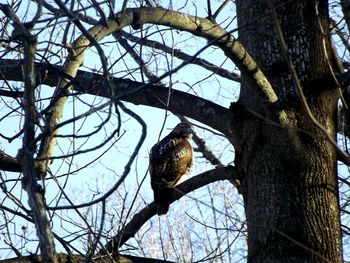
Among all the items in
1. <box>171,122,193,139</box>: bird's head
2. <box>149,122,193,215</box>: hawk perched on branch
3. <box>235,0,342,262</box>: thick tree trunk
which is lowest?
<box>235,0,342,262</box>: thick tree trunk

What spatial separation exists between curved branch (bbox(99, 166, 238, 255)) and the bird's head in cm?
270

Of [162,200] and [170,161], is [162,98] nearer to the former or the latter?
[162,200]

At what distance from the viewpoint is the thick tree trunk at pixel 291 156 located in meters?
4.67

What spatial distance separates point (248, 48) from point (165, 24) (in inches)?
26.1

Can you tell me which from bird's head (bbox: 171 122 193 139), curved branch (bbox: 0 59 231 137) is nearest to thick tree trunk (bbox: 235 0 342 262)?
curved branch (bbox: 0 59 231 137)

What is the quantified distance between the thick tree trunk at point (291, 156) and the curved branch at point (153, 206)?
197mm

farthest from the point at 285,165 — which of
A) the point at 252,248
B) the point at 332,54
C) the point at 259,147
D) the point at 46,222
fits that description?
the point at 46,222

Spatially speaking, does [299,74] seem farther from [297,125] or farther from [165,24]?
[165,24]

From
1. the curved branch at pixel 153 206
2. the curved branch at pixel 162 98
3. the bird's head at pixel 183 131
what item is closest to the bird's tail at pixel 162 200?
the curved branch at pixel 153 206

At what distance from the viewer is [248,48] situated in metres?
5.29

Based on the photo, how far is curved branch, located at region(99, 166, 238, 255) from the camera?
5237 millimetres

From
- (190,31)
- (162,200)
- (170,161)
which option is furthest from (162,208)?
(190,31)

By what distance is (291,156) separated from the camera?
15.8ft

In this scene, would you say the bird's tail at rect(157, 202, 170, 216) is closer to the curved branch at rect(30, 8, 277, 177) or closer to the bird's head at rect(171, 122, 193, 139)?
the curved branch at rect(30, 8, 277, 177)
